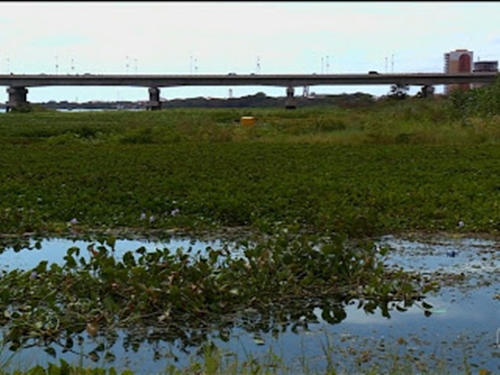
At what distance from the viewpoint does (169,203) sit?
955cm

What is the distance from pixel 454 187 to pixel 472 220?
224cm

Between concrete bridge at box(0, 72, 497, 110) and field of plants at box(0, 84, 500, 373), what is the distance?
167ft

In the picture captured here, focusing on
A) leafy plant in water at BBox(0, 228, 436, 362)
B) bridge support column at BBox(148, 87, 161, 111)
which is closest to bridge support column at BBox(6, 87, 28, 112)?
bridge support column at BBox(148, 87, 161, 111)

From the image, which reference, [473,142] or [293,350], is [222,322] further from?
[473,142]

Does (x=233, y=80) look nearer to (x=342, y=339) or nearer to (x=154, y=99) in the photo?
(x=154, y=99)

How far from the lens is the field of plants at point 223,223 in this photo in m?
5.12

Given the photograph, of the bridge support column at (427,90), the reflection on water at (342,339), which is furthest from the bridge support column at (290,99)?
the reflection on water at (342,339)

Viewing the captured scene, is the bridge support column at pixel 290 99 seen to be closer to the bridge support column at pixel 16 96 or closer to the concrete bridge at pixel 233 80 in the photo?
the concrete bridge at pixel 233 80

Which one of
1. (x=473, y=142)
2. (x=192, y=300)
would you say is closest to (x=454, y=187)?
(x=192, y=300)

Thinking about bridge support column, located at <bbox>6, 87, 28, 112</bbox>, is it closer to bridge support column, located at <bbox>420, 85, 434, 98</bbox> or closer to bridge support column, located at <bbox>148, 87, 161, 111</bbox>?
bridge support column, located at <bbox>148, 87, 161, 111</bbox>

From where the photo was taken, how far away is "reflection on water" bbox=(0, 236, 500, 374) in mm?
4473

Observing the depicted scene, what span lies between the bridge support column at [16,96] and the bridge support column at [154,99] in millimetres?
12420

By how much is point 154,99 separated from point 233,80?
8.16 metres

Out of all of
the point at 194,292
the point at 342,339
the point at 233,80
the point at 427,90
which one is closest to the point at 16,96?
the point at 233,80
